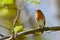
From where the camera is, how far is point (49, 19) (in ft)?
6.55

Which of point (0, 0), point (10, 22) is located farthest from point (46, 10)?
point (0, 0)

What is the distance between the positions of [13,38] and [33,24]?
0.97 m

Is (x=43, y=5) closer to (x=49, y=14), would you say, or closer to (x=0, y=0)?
(x=49, y=14)

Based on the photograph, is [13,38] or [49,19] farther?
[49,19]

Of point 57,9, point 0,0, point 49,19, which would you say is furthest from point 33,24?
point 0,0

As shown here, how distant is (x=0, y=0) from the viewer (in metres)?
1.51

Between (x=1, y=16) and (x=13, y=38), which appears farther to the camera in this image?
(x=1, y=16)

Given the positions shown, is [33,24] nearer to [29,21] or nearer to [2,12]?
[29,21]

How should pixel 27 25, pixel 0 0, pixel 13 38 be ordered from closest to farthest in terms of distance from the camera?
pixel 13 38, pixel 0 0, pixel 27 25

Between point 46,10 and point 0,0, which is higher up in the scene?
point 0,0

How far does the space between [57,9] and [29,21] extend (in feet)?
1.05

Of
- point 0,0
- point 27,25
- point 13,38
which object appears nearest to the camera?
point 13,38

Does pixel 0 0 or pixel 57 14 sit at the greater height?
pixel 0 0

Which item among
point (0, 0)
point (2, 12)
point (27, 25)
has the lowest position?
point (27, 25)
